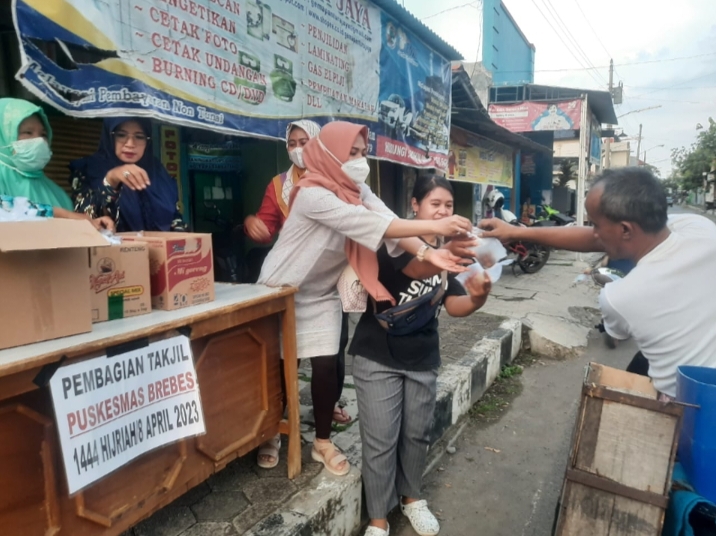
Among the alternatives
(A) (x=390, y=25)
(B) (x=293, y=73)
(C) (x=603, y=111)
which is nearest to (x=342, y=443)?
(B) (x=293, y=73)

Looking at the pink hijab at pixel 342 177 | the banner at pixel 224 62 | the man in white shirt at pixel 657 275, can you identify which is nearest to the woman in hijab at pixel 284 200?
the pink hijab at pixel 342 177

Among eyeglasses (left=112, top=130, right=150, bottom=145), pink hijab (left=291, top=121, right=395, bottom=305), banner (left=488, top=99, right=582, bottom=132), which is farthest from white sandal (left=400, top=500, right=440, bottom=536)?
banner (left=488, top=99, right=582, bottom=132)

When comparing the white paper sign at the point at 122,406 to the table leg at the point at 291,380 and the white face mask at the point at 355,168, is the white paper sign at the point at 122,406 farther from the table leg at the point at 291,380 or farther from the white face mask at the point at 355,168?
the white face mask at the point at 355,168

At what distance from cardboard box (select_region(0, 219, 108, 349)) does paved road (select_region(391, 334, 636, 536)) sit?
1.83m

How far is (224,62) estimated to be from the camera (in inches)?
125

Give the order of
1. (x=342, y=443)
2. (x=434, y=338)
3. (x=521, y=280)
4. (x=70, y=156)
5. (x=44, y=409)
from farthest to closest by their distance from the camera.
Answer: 1. (x=521, y=280)
2. (x=70, y=156)
3. (x=342, y=443)
4. (x=434, y=338)
5. (x=44, y=409)

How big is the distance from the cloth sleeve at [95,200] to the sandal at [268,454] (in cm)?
124

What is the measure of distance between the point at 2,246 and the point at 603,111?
21.0m

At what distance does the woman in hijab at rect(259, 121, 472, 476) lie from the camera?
6.26 ft

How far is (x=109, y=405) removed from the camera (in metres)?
1.45

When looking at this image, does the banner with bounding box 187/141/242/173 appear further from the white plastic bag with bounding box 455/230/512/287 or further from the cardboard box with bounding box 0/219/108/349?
the cardboard box with bounding box 0/219/108/349

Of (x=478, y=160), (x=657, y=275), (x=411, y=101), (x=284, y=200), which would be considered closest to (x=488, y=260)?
(x=657, y=275)

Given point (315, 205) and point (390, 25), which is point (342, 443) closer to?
point (315, 205)

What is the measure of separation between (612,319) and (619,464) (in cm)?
44
